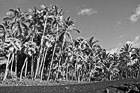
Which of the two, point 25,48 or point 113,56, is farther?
point 113,56

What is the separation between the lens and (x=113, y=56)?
72750mm

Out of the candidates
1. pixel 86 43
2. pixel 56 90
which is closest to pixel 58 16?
pixel 86 43

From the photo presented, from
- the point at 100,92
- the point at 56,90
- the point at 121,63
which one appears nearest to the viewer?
the point at 100,92

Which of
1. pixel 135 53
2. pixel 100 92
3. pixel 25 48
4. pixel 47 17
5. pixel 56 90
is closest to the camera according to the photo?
pixel 100 92

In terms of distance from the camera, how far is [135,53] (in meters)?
69.4

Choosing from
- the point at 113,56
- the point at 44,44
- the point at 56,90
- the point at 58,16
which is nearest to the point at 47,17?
the point at 58,16

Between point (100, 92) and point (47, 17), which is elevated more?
point (47, 17)

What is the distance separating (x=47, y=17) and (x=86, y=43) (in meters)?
17.6

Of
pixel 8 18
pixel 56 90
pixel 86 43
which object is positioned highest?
pixel 8 18

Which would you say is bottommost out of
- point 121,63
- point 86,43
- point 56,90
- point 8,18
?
point 56,90

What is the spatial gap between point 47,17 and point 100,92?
2956cm

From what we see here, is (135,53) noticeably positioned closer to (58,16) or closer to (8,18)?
(58,16)

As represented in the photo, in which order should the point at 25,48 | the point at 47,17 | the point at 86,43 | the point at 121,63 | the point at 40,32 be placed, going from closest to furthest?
the point at 25,48, the point at 47,17, the point at 40,32, the point at 86,43, the point at 121,63

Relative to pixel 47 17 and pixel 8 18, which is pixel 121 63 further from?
pixel 8 18
